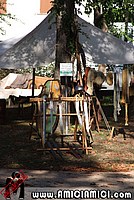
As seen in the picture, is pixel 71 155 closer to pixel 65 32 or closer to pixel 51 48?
pixel 65 32

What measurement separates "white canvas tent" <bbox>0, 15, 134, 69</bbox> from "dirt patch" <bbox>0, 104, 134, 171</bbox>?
2.67 meters

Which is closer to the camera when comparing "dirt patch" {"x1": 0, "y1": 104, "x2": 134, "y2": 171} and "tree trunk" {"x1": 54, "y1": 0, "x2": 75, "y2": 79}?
"dirt patch" {"x1": 0, "y1": 104, "x2": 134, "y2": 171}

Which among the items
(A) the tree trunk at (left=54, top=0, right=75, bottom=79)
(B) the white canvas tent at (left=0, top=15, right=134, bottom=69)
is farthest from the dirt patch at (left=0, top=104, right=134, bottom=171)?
(B) the white canvas tent at (left=0, top=15, right=134, bottom=69)

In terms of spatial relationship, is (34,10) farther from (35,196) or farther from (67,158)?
(35,196)

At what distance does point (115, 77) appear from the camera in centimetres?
1756

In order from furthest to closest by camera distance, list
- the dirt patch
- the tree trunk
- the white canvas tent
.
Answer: the white canvas tent
the tree trunk
the dirt patch

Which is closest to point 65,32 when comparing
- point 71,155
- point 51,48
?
point 51,48

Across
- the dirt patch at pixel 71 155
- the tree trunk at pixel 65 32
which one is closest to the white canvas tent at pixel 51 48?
the tree trunk at pixel 65 32

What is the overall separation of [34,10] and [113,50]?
1741 cm

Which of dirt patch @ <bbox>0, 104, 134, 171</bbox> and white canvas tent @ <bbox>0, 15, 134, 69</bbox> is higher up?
white canvas tent @ <bbox>0, 15, 134, 69</bbox>

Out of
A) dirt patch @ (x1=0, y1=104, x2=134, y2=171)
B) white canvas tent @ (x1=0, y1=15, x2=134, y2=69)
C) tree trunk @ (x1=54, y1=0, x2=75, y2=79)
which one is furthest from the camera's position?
white canvas tent @ (x1=0, y1=15, x2=134, y2=69)

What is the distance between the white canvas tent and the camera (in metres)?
16.4

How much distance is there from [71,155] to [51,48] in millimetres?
6159

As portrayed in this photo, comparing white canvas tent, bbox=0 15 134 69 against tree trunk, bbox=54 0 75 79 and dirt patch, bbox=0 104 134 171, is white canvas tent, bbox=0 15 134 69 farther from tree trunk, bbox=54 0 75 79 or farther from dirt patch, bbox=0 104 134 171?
dirt patch, bbox=0 104 134 171
